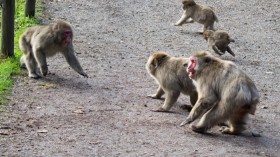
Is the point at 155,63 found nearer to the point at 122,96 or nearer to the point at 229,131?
the point at 122,96

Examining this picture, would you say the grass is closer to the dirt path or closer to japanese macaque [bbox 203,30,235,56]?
the dirt path

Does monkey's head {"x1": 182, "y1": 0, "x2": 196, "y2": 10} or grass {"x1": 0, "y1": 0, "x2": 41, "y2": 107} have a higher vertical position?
monkey's head {"x1": 182, "y1": 0, "x2": 196, "y2": 10}

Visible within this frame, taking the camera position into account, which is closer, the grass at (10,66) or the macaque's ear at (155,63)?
the macaque's ear at (155,63)

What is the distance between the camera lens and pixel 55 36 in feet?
31.2

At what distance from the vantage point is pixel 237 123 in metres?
7.82

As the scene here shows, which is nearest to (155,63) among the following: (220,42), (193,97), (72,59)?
(193,97)

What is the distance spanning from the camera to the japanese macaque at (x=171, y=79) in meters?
8.55

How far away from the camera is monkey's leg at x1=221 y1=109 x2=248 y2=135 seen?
7.74 metres

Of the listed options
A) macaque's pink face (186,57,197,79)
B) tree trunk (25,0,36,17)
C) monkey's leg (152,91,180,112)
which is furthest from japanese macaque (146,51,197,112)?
tree trunk (25,0,36,17)

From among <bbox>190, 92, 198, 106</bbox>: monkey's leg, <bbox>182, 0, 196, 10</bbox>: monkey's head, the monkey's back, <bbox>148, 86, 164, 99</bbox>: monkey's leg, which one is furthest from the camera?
<bbox>182, 0, 196, 10</bbox>: monkey's head

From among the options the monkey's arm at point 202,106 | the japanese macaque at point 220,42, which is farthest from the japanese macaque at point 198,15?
the monkey's arm at point 202,106

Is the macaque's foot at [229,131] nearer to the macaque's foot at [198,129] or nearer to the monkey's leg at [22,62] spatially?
the macaque's foot at [198,129]

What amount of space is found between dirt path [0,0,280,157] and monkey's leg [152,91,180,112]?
0.38ft

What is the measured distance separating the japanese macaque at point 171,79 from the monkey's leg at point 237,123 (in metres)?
0.89
